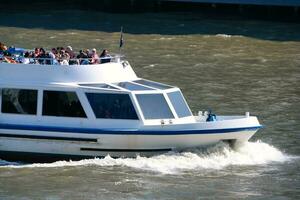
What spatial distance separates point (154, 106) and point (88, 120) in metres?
1.65

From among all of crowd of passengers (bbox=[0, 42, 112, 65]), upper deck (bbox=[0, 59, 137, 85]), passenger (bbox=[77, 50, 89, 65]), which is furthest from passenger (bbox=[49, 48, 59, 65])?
passenger (bbox=[77, 50, 89, 65])

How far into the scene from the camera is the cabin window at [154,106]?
1001 inches

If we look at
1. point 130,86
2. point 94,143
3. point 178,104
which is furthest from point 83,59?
point 178,104

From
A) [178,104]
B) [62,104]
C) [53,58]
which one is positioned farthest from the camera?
[53,58]

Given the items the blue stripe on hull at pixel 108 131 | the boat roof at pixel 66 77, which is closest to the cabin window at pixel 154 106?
the boat roof at pixel 66 77

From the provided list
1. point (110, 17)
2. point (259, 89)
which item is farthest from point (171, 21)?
point (259, 89)

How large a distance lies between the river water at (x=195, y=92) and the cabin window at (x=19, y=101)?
1.30 meters

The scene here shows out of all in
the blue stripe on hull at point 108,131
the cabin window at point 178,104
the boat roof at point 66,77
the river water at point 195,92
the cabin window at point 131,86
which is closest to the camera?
the river water at point 195,92

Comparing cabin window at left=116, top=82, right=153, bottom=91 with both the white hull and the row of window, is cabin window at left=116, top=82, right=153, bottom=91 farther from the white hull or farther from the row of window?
the white hull

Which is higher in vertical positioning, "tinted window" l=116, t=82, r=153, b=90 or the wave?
"tinted window" l=116, t=82, r=153, b=90

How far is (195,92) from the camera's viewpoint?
3669 cm

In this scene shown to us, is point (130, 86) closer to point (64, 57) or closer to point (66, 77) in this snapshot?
point (66, 77)

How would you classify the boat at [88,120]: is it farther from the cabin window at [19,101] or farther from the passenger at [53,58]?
the passenger at [53,58]

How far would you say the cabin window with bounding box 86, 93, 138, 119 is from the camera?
83.0ft
